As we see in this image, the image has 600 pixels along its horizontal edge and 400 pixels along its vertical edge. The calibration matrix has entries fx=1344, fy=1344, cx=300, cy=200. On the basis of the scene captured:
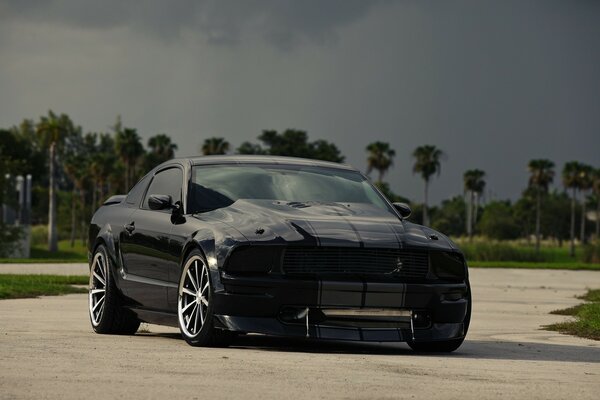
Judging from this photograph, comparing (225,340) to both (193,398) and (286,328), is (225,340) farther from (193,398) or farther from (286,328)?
(193,398)

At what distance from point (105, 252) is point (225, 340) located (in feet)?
9.20

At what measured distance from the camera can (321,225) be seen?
10797 mm

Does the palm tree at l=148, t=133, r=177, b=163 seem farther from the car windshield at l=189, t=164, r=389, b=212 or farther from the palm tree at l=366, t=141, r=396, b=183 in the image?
the car windshield at l=189, t=164, r=389, b=212

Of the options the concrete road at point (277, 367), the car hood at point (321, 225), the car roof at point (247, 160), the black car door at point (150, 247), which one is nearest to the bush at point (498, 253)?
the concrete road at point (277, 367)

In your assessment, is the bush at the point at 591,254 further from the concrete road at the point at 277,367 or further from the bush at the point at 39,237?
the bush at the point at 39,237

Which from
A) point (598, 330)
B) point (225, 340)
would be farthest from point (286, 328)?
point (598, 330)

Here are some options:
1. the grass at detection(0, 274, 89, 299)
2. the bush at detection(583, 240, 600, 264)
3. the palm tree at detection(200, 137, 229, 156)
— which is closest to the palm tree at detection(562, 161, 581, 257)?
the palm tree at detection(200, 137, 229, 156)

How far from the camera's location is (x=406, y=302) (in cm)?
1083

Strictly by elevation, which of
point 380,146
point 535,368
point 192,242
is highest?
point 380,146

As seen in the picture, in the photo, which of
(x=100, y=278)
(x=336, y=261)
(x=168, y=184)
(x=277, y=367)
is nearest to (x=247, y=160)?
(x=168, y=184)

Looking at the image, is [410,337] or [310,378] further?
[410,337]

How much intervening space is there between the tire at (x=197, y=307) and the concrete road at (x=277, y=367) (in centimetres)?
16

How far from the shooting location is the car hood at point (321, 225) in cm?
1062

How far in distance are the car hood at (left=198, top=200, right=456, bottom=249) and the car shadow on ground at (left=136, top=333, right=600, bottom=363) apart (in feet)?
3.12
